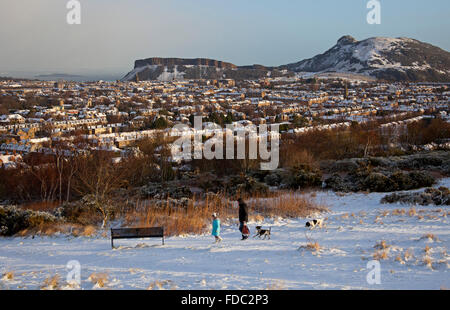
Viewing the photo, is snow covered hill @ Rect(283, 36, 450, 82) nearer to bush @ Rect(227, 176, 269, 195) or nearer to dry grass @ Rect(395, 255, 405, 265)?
bush @ Rect(227, 176, 269, 195)

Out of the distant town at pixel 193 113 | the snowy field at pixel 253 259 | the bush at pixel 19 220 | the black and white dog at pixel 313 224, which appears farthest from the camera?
the distant town at pixel 193 113

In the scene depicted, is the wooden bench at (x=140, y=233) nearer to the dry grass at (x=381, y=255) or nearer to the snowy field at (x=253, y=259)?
the snowy field at (x=253, y=259)

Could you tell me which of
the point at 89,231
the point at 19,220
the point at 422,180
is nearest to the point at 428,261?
the point at 89,231

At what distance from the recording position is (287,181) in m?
18.2

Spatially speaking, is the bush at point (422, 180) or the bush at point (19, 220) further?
the bush at point (422, 180)

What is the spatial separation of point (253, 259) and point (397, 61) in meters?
186

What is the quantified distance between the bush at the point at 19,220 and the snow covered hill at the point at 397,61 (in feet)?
531

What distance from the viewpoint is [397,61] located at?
6737 inches

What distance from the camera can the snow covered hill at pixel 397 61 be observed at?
154000 millimetres

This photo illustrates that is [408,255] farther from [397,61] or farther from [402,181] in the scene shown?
[397,61]

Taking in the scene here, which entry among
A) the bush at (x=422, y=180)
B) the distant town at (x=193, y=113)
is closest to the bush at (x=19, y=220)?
the distant town at (x=193, y=113)

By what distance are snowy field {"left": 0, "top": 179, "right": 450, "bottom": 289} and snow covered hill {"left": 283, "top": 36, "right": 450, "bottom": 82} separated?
159528mm
